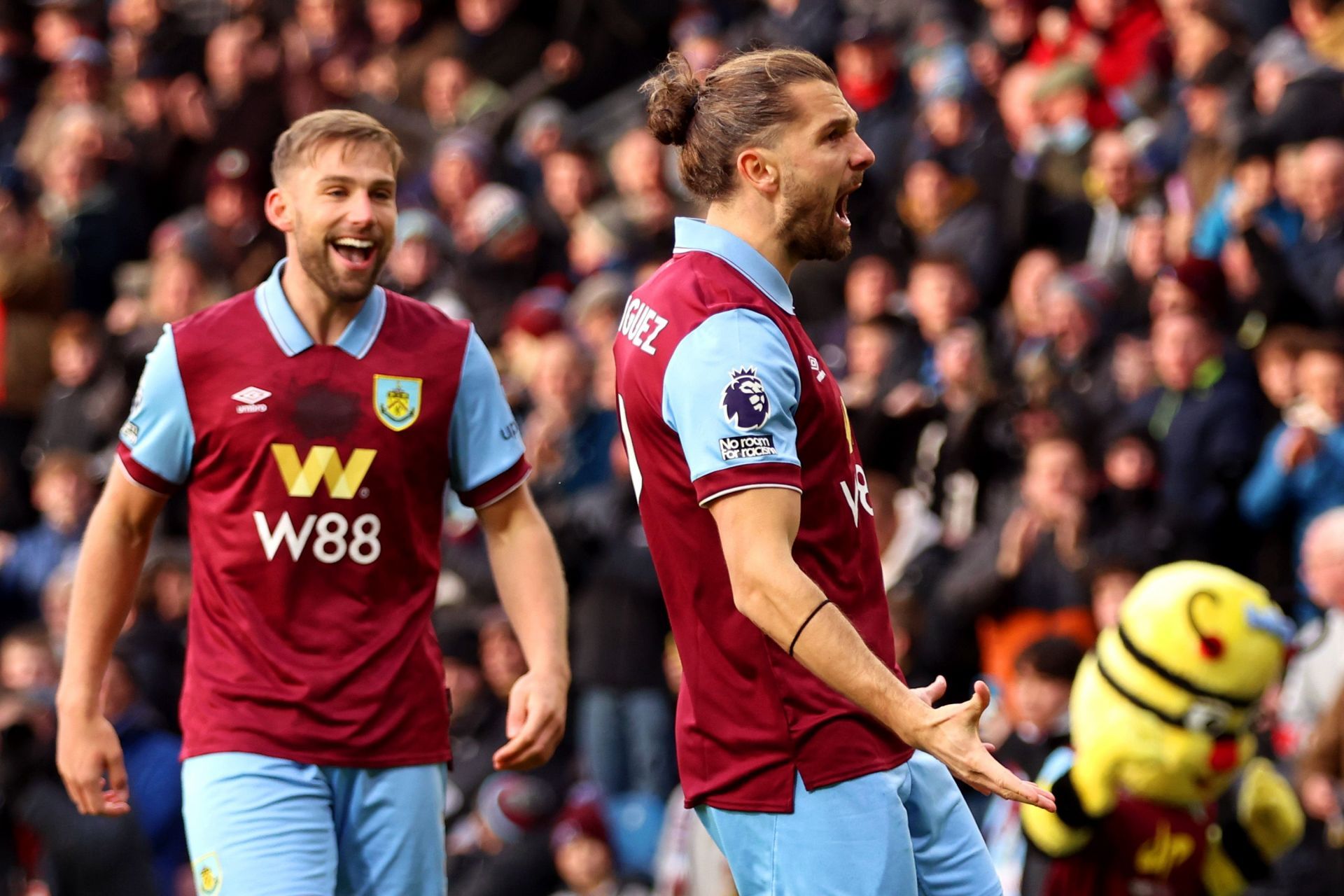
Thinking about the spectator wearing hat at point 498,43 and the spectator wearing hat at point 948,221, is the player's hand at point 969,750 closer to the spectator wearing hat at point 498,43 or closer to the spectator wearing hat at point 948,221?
the spectator wearing hat at point 948,221

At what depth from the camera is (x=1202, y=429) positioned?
898cm

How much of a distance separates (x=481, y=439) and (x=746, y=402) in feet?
5.23

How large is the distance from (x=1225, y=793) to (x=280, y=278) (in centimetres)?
358

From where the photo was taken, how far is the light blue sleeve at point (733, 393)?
13.2ft

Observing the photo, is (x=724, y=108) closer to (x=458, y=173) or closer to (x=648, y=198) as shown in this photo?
(x=648, y=198)

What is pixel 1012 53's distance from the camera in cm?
1255

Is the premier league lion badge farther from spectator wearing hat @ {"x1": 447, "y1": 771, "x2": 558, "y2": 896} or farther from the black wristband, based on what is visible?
spectator wearing hat @ {"x1": 447, "y1": 771, "x2": 558, "y2": 896}

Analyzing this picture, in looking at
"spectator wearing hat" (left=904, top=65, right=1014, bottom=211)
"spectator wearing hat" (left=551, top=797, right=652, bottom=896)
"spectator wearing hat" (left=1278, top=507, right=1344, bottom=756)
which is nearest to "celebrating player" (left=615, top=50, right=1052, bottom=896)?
"spectator wearing hat" (left=1278, top=507, right=1344, bottom=756)

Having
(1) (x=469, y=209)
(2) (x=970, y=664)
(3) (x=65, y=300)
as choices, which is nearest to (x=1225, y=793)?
(2) (x=970, y=664)

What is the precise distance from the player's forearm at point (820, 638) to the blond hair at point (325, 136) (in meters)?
1.99

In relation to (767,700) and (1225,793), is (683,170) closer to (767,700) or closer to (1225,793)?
(767,700)

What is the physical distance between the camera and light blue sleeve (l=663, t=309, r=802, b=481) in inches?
159

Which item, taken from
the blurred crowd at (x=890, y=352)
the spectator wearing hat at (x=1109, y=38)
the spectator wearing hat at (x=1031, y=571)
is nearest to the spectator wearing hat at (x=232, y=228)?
the blurred crowd at (x=890, y=352)

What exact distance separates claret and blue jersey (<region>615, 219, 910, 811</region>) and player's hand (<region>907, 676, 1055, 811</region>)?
1.36 feet
